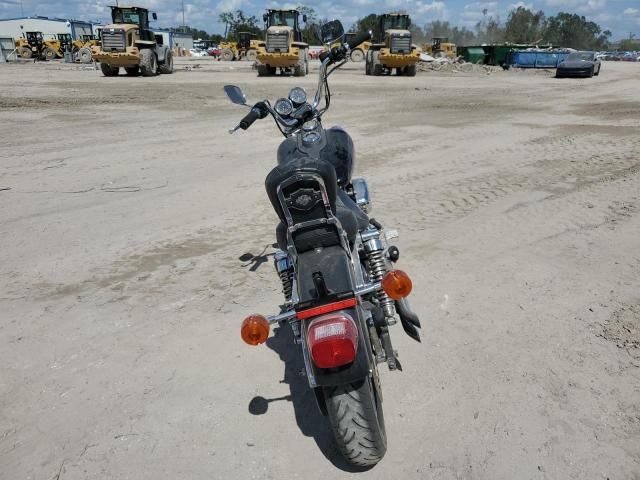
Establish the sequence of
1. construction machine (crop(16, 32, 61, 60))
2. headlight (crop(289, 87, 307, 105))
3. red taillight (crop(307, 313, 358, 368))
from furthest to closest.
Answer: construction machine (crop(16, 32, 61, 60)), headlight (crop(289, 87, 307, 105)), red taillight (crop(307, 313, 358, 368))

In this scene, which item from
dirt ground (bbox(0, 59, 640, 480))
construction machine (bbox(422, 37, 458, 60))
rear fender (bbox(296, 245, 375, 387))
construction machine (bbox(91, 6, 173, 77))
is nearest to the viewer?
rear fender (bbox(296, 245, 375, 387))

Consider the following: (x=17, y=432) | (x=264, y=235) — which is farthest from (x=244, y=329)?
(x=264, y=235)

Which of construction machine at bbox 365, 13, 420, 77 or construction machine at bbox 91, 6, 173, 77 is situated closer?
construction machine at bbox 91, 6, 173, 77

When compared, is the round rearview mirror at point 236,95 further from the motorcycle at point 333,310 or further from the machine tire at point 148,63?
the machine tire at point 148,63

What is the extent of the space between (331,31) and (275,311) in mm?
2098

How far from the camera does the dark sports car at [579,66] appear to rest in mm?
24297

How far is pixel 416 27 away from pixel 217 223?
8335 cm

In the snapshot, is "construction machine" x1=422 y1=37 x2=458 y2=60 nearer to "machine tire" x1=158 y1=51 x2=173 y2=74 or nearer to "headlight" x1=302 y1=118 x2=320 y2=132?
"machine tire" x1=158 y1=51 x2=173 y2=74

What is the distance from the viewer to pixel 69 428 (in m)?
2.70

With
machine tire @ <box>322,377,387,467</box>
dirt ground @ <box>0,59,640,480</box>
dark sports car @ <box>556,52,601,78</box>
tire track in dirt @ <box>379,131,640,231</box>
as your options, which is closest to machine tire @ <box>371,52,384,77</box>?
dark sports car @ <box>556,52,601,78</box>

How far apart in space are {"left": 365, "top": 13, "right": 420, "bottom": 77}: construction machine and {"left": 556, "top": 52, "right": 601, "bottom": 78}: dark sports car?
7.52m

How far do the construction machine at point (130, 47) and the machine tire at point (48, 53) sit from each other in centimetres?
1994

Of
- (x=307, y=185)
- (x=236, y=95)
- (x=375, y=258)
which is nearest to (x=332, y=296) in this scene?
(x=307, y=185)

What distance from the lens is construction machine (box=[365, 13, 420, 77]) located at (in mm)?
23578
